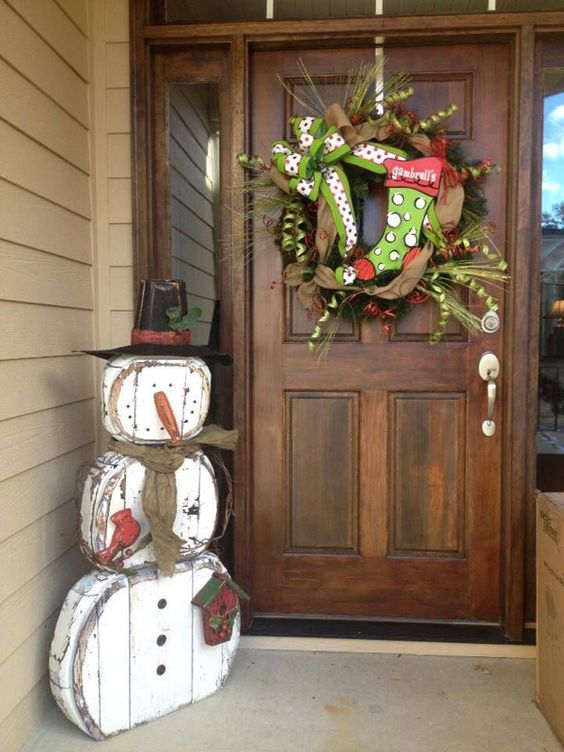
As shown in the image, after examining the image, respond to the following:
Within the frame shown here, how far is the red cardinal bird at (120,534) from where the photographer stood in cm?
171

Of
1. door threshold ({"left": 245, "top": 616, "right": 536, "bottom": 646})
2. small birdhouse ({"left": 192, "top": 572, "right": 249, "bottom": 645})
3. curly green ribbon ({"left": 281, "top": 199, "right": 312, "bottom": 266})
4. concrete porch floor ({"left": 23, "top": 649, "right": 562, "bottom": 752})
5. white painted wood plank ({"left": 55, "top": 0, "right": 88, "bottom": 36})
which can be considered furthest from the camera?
door threshold ({"left": 245, "top": 616, "right": 536, "bottom": 646})

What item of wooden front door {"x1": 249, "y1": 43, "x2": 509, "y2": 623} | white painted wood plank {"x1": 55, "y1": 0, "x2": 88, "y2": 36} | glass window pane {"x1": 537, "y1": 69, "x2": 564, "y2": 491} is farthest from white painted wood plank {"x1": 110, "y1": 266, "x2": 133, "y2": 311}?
glass window pane {"x1": 537, "y1": 69, "x2": 564, "y2": 491}

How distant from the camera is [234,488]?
228 centimetres

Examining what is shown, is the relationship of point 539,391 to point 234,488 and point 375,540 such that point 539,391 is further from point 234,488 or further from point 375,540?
point 234,488

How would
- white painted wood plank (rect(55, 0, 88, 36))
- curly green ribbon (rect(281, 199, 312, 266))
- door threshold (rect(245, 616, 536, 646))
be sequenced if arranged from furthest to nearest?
door threshold (rect(245, 616, 536, 646)), curly green ribbon (rect(281, 199, 312, 266)), white painted wood plank (rect(55, 0, 88, 36))

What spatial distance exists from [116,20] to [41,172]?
71cm

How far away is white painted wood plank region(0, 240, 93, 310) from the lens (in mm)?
1662

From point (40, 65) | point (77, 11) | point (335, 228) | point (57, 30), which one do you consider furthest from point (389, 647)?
point (77, 11)

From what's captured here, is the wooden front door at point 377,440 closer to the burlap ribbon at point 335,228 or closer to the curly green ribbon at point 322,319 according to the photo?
the curly green ribbon at point 322,319

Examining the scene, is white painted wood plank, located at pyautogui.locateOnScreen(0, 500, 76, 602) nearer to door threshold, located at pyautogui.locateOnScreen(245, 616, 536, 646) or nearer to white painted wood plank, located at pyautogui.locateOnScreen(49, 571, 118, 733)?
white painted wood plank, located at pyautogui.locateOnScreen(49, 571, 118, 733)

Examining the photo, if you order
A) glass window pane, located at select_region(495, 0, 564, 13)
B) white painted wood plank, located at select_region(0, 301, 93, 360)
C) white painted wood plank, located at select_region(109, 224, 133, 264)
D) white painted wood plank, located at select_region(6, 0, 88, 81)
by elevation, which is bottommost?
white painted wood plank, located at select_region(0, 301, 93, 360)

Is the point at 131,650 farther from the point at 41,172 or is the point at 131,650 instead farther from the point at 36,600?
the point at 41,172

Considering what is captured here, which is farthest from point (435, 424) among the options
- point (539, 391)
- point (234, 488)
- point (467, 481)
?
point (234, 488)

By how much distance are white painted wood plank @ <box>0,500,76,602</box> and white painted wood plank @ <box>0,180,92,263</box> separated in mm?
780
